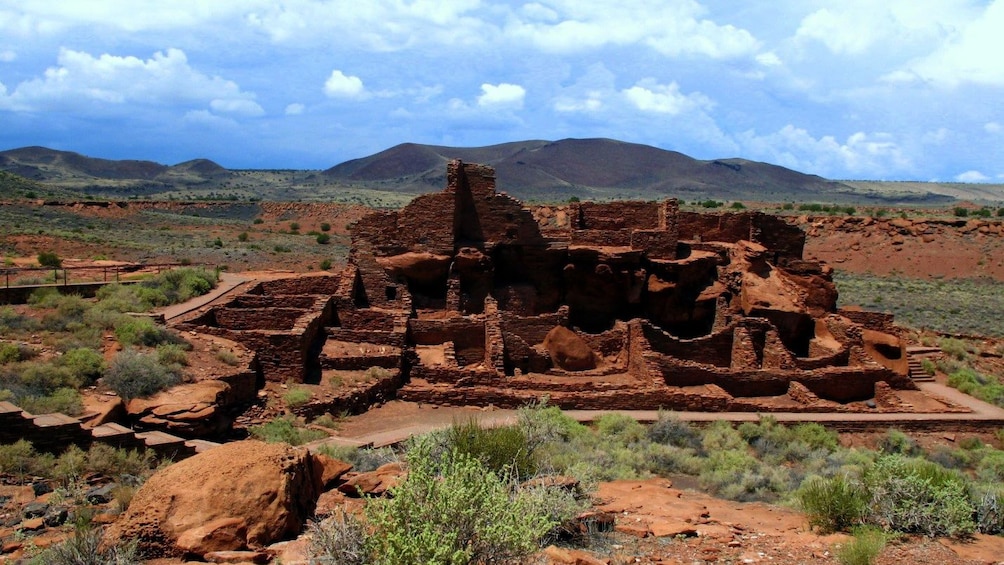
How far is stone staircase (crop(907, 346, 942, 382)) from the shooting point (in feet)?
61.9

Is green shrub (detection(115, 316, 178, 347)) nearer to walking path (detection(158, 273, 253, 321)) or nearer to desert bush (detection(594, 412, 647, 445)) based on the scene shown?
walking path (detection(158, 273, 253, 321))

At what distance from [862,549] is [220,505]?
5.42m

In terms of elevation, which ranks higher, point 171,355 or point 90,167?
point 90,167

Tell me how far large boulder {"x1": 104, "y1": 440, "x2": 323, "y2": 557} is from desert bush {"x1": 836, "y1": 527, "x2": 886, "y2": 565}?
15.5ft

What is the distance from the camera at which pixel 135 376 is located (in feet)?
36.7

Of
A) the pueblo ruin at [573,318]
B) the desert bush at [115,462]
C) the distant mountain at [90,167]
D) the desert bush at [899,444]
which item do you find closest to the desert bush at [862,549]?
the desert bush at [115,462]

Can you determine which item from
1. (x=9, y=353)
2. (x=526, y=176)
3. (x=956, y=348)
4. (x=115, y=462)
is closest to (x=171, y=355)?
(x=9, y=353)

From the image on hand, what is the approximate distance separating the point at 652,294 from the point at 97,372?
42.3 ft

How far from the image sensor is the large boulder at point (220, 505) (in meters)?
5.34

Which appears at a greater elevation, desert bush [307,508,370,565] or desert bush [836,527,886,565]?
desert bush [307,508,370,565]

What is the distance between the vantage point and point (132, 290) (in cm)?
1748

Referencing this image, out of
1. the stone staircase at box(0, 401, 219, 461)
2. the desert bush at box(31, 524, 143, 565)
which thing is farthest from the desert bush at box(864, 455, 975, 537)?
the stone staircase at box(0, 401, 219, 461)

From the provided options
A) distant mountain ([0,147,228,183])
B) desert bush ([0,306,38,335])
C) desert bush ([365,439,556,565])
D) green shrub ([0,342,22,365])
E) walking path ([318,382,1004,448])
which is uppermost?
distant mountain ([0,147,228,183])

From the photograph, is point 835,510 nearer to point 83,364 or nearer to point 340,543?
point 340,543
